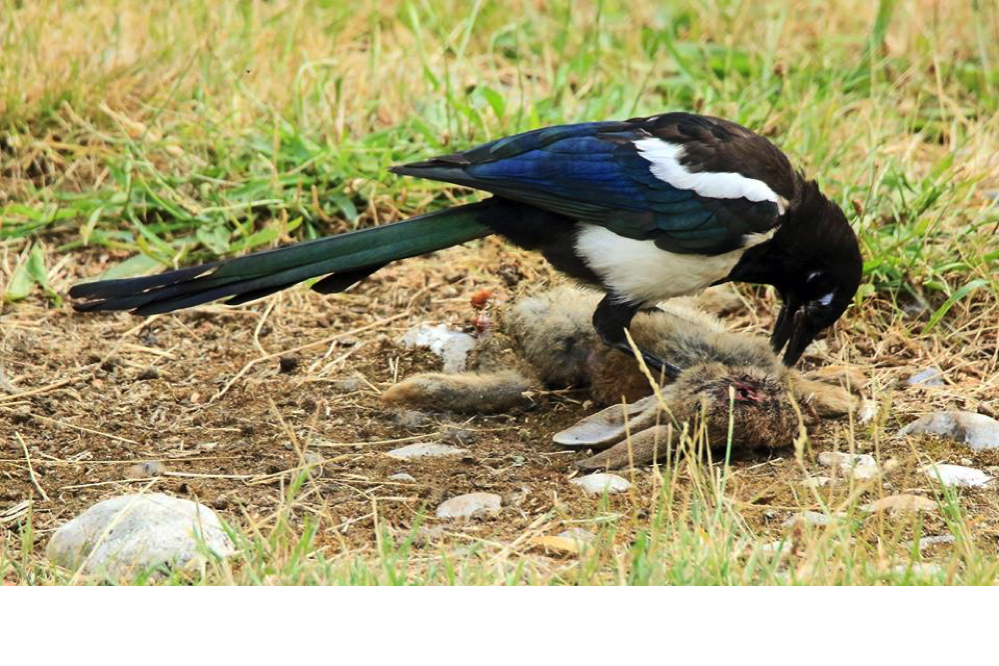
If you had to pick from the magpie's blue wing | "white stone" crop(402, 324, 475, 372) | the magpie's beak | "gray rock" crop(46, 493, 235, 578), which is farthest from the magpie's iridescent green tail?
the magpie's beak

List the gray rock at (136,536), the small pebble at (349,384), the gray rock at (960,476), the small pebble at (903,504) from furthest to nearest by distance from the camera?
the small pebble at (349,384), the gray rock at (960,476), the small pebble at (903,504), the gray rock at (136,536)

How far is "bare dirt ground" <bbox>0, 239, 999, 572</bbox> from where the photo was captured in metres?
3.34

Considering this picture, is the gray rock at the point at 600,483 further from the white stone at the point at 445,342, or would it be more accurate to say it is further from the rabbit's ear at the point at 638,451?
the white stone at the point at 445,342

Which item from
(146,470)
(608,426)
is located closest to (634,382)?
(608,426)

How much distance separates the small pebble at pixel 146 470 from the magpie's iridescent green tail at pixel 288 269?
0.40 m

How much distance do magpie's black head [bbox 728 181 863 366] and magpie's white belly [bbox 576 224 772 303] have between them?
81 millimetres

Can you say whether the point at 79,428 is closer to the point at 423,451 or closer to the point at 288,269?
the point at 288,269

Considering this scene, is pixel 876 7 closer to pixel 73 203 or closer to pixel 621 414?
pixel 621 414

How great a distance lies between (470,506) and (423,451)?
1.44 feet

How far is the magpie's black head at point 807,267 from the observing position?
388cm

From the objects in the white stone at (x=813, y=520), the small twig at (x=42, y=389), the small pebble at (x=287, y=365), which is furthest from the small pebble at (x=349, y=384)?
the white stone at (x=813, y=520)

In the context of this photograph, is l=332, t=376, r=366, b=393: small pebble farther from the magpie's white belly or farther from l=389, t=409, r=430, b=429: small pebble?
the magpie's white belly

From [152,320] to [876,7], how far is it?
343 centimetres

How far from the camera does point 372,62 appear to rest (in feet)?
17.8
